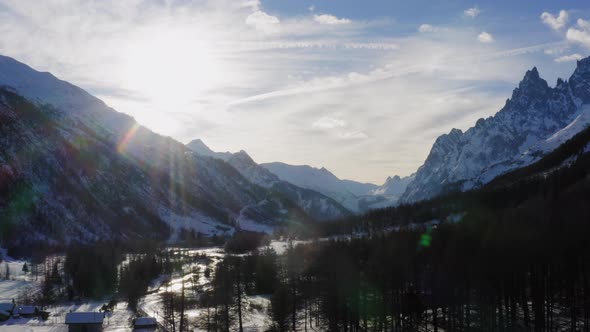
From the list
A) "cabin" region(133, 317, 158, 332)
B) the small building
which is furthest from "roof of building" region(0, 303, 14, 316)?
"cabin" region(133, 317, 158, 332)

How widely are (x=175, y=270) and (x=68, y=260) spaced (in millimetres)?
30601

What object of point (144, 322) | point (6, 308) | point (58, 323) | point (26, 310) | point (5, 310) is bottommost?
point (58, 323)

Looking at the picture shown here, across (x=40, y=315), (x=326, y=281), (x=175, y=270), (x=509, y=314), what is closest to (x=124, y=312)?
(x=40, y=315)

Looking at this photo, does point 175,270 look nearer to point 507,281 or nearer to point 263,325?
point 263,325

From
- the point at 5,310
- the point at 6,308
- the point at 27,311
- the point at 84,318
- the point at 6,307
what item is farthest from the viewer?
the point at 27,311

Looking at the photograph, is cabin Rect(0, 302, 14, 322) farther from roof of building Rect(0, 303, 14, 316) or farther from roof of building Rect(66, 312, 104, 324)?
roof of building Rect(66, 312, 104, 324)

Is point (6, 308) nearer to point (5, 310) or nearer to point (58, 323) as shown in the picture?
point (5, 310)

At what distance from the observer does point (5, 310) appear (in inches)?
3935

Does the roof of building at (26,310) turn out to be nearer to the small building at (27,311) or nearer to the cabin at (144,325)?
the small building at (27,311)

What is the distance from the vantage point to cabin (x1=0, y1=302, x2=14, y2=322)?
98.7m

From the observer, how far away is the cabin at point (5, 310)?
9872cm

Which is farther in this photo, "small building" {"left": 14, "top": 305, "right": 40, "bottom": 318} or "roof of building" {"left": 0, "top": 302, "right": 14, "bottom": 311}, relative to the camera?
"small building" {"left": 14, "top": 305, "right": 40, "bottom": 318}

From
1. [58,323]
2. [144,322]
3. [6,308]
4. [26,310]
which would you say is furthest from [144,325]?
[6,308]

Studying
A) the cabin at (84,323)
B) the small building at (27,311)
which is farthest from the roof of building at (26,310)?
the cabin at (84,323)
